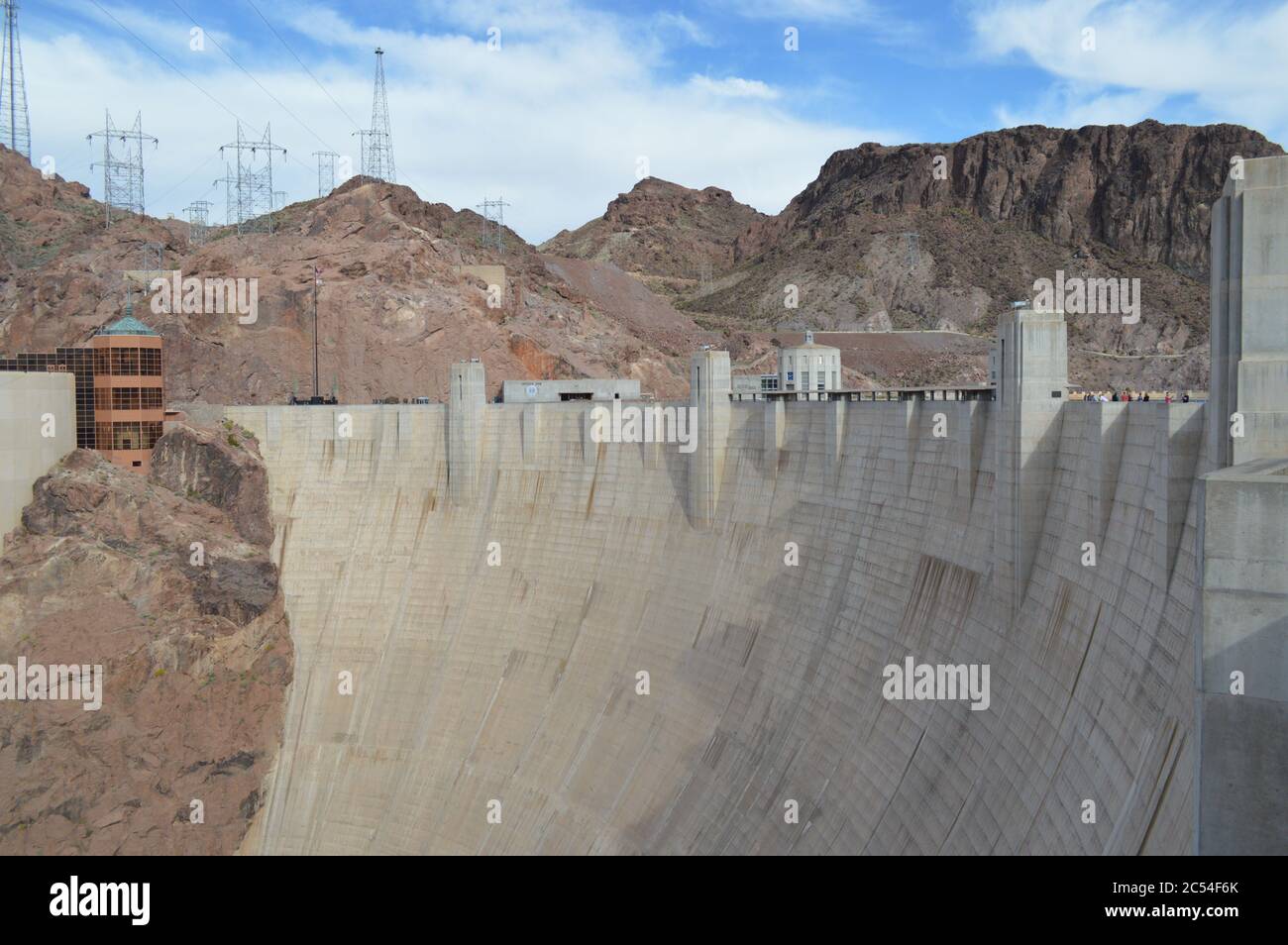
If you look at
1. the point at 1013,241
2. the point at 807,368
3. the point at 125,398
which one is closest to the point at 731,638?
the point at 807,368

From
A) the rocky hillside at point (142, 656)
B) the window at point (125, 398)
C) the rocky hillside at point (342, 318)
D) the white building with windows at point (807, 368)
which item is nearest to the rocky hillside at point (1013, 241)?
the rocky hillside at point (342, 318)

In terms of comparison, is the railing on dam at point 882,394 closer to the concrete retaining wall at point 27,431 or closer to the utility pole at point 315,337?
the utility pole at point 315,337

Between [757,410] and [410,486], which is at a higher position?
[757,410]

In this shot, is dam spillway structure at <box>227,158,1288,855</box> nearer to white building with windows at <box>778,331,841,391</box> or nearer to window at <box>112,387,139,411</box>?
window at <box>112,387,139,411</box>
